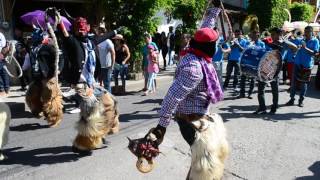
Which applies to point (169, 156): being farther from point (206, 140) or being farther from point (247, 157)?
point (206, 140)

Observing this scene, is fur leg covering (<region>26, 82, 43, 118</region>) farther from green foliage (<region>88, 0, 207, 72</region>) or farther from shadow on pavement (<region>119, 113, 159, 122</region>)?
green foliage (<region>88, 0, 207, 72</region>)

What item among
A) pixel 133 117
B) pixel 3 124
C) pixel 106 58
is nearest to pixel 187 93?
A: pixel 3 124

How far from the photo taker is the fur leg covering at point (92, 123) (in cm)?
581

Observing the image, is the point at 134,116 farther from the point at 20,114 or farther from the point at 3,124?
the point at 3,124

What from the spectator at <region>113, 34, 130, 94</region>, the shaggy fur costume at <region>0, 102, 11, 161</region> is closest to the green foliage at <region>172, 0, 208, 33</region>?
the spectator at <region>113, 34, 130, 94</region>

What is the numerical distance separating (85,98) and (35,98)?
200 centimetres

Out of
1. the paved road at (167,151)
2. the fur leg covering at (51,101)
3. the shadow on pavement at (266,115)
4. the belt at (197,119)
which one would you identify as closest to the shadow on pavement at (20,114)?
the paved road at (167,151)

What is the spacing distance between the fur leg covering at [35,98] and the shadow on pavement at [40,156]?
1388 millimetres

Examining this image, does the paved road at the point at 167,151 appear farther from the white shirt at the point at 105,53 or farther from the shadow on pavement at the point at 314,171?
the white shirt at the point at 105,53

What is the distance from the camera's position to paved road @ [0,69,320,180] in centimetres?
539

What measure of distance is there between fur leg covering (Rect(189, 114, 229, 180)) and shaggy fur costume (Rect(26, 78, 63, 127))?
4.00 m

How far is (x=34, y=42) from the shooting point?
7.88m

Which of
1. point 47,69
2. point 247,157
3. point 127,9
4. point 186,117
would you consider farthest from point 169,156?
point 127,9

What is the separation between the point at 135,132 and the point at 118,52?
4552mm
